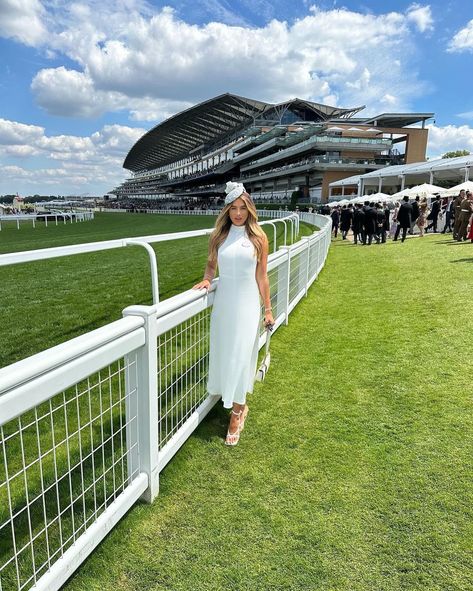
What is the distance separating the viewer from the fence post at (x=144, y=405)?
2.23 m

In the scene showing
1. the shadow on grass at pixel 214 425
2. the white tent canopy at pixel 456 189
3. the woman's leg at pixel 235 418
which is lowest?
the shadow on grass at pixel 214 425

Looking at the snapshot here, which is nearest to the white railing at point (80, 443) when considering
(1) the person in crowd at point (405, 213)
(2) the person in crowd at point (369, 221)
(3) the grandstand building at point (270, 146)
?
(2) the person in crowd at point (369, 221)

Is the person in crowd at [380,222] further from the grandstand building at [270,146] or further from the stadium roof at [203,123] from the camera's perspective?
the stadium roof at [203,123]

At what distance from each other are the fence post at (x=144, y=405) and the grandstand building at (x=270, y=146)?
2280 inches

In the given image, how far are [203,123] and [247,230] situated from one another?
114 meters

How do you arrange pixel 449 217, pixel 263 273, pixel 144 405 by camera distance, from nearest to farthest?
1. pixel 144 405
2. pixel 263 273
3. pixel 449 217

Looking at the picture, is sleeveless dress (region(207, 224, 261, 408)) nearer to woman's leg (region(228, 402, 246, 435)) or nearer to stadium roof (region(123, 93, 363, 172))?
woman's leg (region(228, 402, 246, 435))

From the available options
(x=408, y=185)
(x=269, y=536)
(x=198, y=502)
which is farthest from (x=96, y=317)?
(x=408, y=185)

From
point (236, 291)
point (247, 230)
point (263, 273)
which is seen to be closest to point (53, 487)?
point (236, 291)

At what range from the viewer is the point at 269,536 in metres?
2.23

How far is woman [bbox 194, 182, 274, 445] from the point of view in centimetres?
294

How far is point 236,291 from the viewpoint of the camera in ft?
9.66

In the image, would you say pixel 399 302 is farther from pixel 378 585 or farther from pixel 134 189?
pixel 134 189

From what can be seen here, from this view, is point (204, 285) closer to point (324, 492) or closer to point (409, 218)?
point (324, 492)
